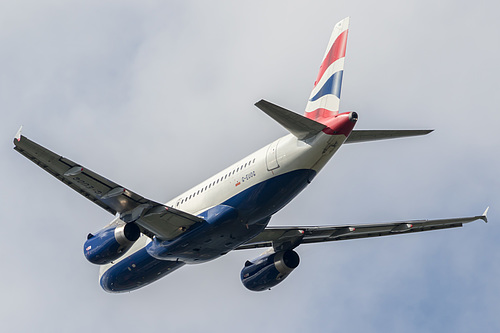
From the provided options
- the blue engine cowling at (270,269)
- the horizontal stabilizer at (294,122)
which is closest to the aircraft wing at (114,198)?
the horizontal stabilizer at (294,122)

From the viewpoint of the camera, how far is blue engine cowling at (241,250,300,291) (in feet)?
157

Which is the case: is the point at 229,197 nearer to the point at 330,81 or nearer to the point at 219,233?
the point at 219,233

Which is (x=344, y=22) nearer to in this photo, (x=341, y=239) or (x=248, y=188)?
(x=248, y=188)

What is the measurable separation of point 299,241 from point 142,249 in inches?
332

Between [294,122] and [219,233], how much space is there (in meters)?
7.40

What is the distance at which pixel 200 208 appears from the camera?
42750mm

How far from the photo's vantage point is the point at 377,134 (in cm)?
3888

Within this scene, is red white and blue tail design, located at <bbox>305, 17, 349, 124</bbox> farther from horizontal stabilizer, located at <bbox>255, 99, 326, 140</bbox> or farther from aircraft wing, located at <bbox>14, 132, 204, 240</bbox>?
aircraft wing, located at <bbox>14, 132, 204, 240</bbox>

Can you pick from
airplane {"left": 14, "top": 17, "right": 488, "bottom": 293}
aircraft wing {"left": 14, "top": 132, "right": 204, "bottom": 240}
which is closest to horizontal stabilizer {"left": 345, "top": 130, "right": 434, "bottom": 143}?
airplane {"left": 14, "top": 17, "right": 488, "bottom": 293}

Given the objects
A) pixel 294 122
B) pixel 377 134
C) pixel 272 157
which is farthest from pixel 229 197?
pixel 377 134

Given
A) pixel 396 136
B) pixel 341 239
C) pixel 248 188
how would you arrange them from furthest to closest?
pixel 341 239, pixel 248 188, pixel 396 136

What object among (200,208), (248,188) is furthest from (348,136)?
(200,208)

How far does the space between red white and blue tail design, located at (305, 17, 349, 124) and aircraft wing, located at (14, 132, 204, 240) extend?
24.5ft

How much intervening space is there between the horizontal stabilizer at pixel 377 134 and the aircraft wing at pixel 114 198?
26.7ft
